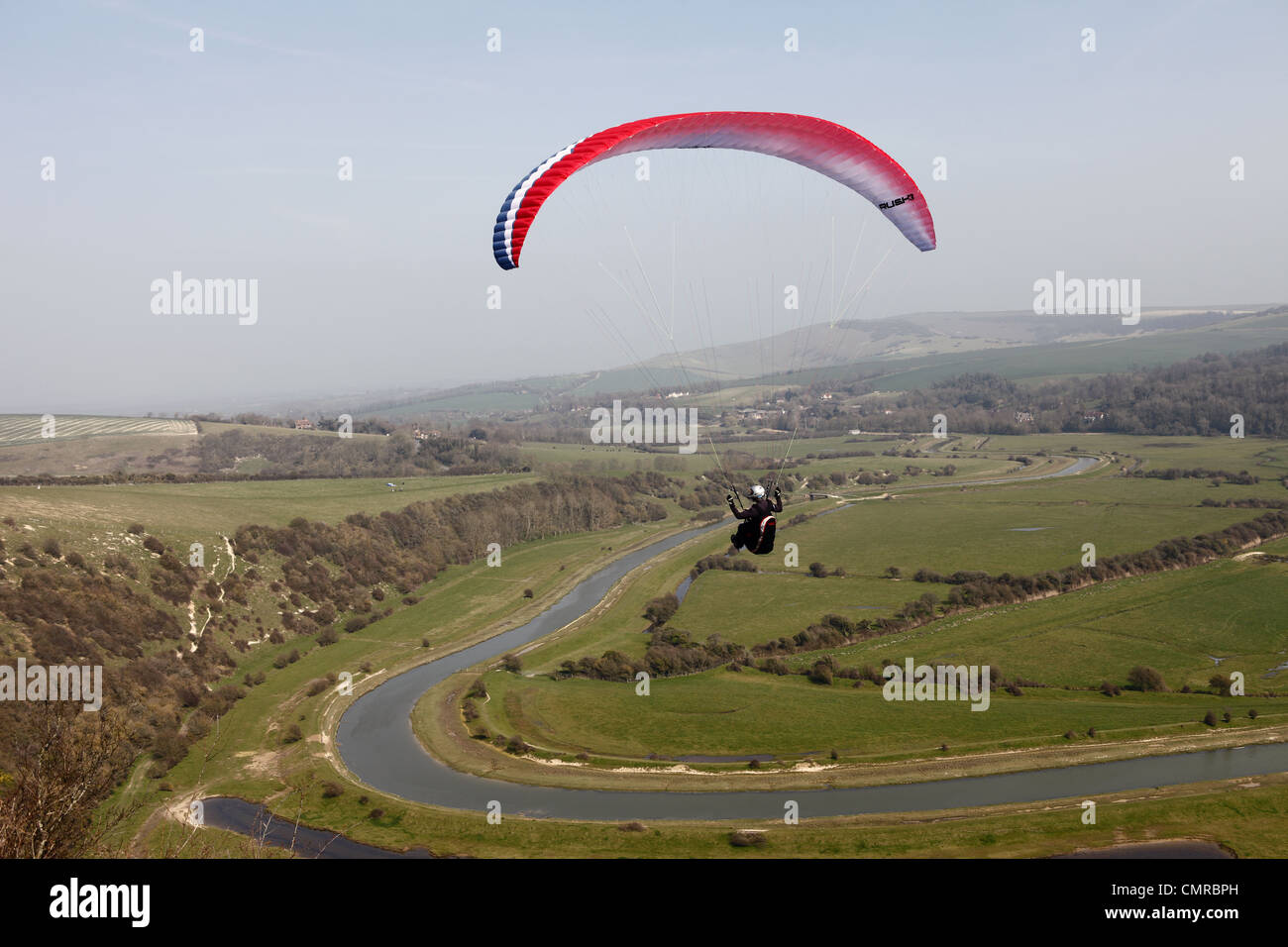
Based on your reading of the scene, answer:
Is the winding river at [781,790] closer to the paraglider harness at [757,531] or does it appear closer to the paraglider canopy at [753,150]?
the paraglider harness at [757,531]

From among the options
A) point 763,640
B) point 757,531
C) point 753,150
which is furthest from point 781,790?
point 753,150

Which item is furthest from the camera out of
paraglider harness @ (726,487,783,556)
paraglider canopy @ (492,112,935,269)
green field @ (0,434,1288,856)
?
green field @ (0,434,1288,856)

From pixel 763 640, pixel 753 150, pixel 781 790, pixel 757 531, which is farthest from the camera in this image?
pixel 763 640

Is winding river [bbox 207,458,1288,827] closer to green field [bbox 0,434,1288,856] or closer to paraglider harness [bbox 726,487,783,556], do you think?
green field [bbox 0,434,1288,856]

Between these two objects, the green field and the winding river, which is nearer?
the winding river

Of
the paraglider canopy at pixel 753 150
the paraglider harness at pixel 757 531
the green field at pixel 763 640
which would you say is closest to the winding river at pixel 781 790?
the green field at pixel 763 640

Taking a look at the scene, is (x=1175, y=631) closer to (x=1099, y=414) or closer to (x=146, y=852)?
(x=146, y=852)

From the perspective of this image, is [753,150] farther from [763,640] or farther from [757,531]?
[763,640]

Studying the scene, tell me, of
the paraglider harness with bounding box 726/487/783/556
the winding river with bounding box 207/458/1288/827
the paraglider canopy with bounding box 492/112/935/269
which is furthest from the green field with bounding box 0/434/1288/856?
the paraglider canopy with bounding box 492/112/935/269
